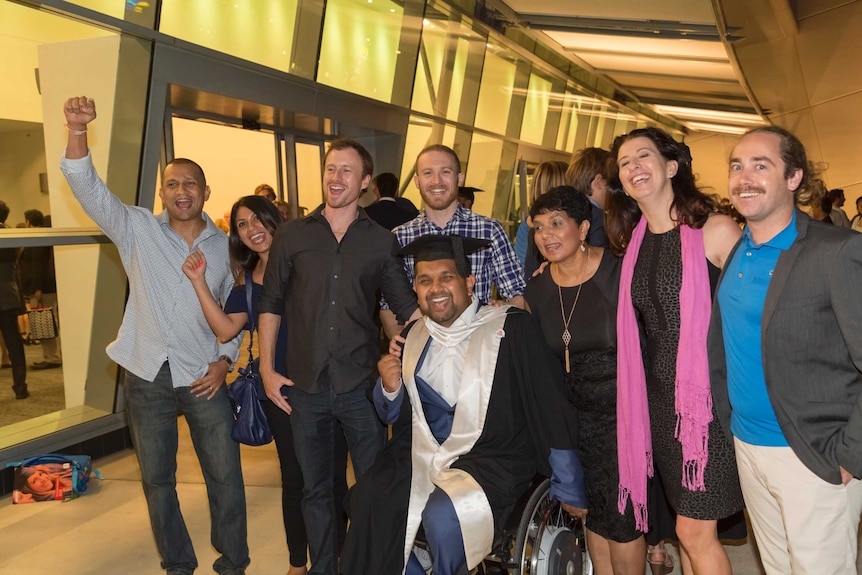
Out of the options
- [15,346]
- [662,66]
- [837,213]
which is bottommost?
[15,346]

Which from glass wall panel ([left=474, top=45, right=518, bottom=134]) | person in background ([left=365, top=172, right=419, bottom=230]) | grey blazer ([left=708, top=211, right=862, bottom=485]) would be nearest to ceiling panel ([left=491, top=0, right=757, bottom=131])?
glass wall panel ([left=474, top=45, right=518, bottom=134])

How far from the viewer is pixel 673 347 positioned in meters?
2.81

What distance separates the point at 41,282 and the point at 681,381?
191 inches

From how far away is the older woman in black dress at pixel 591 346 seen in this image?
310 cm

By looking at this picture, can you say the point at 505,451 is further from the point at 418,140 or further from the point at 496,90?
the point at 496,90

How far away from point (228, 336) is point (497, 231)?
1.42 m

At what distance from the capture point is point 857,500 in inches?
91.5

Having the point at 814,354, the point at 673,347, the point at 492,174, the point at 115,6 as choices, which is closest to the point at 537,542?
the point at 673,347

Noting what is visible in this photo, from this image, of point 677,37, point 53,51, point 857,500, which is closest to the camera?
point 857,500

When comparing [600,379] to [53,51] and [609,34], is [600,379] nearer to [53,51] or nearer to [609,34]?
[53,51]

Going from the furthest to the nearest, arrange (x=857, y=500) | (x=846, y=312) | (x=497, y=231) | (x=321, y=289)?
(x=497, y=231) → (x=321, y=289) → (x=857, y=500) → (x=846, y=312)

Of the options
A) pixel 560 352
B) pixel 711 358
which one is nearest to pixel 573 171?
pixel 560 352

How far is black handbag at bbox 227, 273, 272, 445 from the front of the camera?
139 inches

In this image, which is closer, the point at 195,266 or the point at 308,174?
the point at 195,266
